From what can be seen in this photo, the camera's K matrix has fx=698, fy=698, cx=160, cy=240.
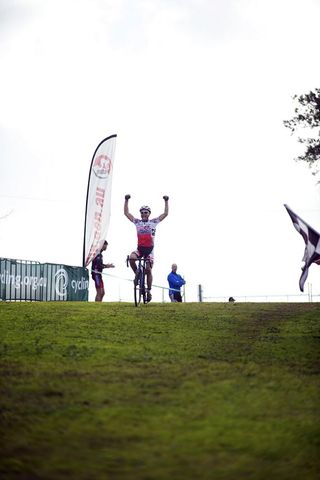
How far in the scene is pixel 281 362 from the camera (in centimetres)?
886

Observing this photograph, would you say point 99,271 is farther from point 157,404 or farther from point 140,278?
point 157,404

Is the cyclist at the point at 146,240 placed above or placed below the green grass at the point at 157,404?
above

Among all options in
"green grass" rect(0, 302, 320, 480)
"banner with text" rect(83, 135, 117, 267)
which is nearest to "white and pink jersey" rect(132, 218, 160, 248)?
"green grass" rect(0, 302, 320, 480)

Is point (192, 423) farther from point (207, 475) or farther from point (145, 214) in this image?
point (145, 214)

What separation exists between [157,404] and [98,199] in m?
17.2

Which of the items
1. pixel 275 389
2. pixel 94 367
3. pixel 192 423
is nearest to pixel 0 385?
pixel 94 367

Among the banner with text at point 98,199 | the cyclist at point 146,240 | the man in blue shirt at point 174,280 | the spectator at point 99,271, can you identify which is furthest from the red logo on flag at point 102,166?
the cyclist at point 146,240

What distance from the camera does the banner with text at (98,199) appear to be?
22078mm

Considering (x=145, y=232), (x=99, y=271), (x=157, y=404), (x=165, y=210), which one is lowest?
(x=157, y=404)

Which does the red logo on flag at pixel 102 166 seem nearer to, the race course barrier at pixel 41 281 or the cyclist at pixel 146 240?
the race course barrier at pixel 41 281

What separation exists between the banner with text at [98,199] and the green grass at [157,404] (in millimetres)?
10794

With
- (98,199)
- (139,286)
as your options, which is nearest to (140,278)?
(139,286)

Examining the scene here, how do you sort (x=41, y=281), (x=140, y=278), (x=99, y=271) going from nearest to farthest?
(x=140, y=278), (x=99, y=271), (x=41, y=281)

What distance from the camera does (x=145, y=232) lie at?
1603 centimetres
